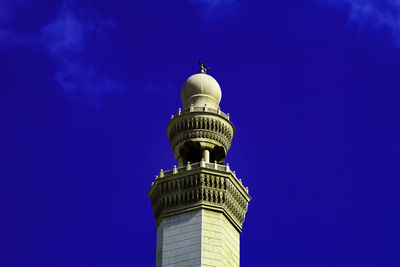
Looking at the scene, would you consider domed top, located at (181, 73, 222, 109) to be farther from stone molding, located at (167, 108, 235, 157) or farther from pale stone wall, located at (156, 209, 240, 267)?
pale stone wall, located at (156, 209, 240, 267)

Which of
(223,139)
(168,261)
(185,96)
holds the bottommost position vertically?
(168,261)

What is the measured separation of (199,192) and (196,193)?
175 mm

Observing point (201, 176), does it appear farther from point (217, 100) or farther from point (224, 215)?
point (217, 100)

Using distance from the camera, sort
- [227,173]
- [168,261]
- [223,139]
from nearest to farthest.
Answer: [168,261] → [227,173] → [223,139]

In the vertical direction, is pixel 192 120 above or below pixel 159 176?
above

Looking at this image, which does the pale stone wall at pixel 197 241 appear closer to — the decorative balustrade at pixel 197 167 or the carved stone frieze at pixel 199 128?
the decorative balustrade at pixel 197 167

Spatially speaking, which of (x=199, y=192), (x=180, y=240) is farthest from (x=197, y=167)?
(x=180, y=240)

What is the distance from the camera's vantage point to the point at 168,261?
1567 inches

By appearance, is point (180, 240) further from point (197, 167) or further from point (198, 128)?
point (198, 128)

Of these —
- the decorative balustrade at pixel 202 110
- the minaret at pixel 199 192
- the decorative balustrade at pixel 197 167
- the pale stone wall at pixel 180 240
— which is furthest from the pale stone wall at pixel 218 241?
the decorative balustrade at pixel 202 110

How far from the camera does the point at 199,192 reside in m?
41.6

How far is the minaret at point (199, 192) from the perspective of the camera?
3997 centimetres

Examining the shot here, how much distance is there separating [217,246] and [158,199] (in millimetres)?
4856

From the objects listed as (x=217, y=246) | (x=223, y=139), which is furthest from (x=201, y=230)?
(x=223, y=139)
